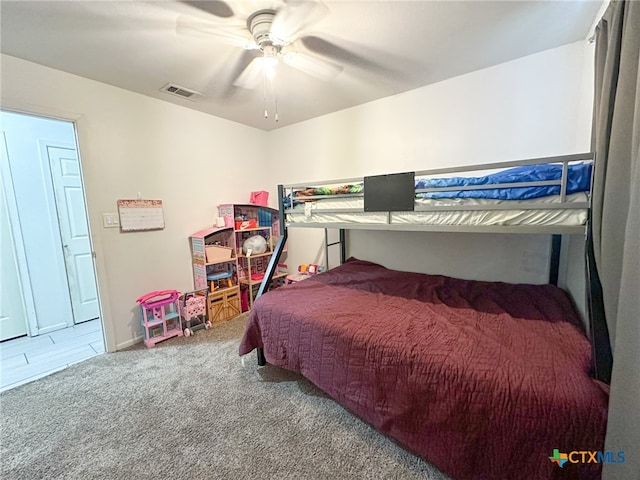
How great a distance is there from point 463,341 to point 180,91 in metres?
3.03

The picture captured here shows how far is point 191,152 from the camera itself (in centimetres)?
286

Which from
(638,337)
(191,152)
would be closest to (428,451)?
(638,337)

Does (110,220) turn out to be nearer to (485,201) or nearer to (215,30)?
(215,30)

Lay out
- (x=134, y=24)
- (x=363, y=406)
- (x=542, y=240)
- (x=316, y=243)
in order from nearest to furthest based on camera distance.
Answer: (x=363, y=406) → (x=134, y=24) → (x=542, y=240) → (x=316, y=243)

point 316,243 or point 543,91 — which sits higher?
point 543,91

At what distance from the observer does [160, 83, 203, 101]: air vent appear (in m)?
2.30

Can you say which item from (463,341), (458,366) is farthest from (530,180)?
(458,366)

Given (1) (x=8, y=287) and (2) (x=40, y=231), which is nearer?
(1) (x=8, y=287)

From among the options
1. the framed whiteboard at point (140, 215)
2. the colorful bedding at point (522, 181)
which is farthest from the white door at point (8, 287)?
the colorful bedding at point (522, 181)

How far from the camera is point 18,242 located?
103 inches

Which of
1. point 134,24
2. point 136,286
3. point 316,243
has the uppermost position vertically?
point 134,24

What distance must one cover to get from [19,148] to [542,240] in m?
5.05

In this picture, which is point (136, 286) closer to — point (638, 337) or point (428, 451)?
point (428, 451)

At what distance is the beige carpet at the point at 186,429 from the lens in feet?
4.14
